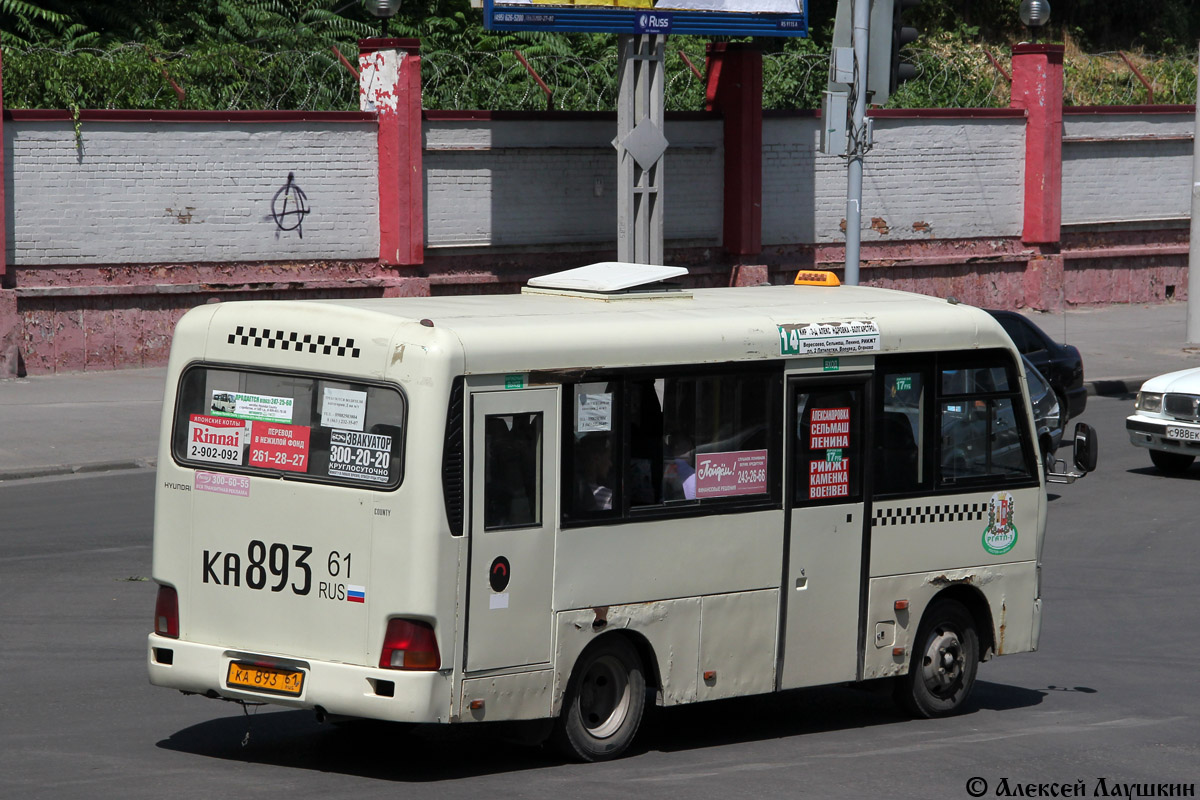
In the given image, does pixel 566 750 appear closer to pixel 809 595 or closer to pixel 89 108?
pixel 809 595

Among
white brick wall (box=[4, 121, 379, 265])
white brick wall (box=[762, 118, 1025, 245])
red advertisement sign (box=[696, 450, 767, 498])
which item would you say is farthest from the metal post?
red advertisement sign (box=[696, 450, 767, 498])

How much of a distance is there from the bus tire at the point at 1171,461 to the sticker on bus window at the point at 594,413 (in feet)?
37.0

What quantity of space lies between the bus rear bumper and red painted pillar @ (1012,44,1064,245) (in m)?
25.5

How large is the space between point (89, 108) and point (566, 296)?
640 inches

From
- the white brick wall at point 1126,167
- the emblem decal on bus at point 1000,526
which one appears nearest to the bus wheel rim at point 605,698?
the emblem decal on bus at point 1000,526

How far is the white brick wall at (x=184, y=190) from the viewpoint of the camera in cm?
2202

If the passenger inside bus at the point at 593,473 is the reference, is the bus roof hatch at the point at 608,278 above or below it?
above

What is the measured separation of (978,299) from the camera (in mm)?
31000

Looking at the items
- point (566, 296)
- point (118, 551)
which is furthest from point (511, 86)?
point (566, 296)

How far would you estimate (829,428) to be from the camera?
882 cm

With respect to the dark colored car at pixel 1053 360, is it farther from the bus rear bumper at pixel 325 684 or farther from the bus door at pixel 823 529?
the bus rear bumper at pixel 325 684

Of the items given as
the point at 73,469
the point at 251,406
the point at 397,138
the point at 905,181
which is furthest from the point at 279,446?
the point at 905,181

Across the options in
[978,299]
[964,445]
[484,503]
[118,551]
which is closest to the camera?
[484,503]

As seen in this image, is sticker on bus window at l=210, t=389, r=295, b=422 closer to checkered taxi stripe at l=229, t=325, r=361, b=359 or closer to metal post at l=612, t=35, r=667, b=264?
checkered taxi stripe at l=229, t=325, r=361, b=359
